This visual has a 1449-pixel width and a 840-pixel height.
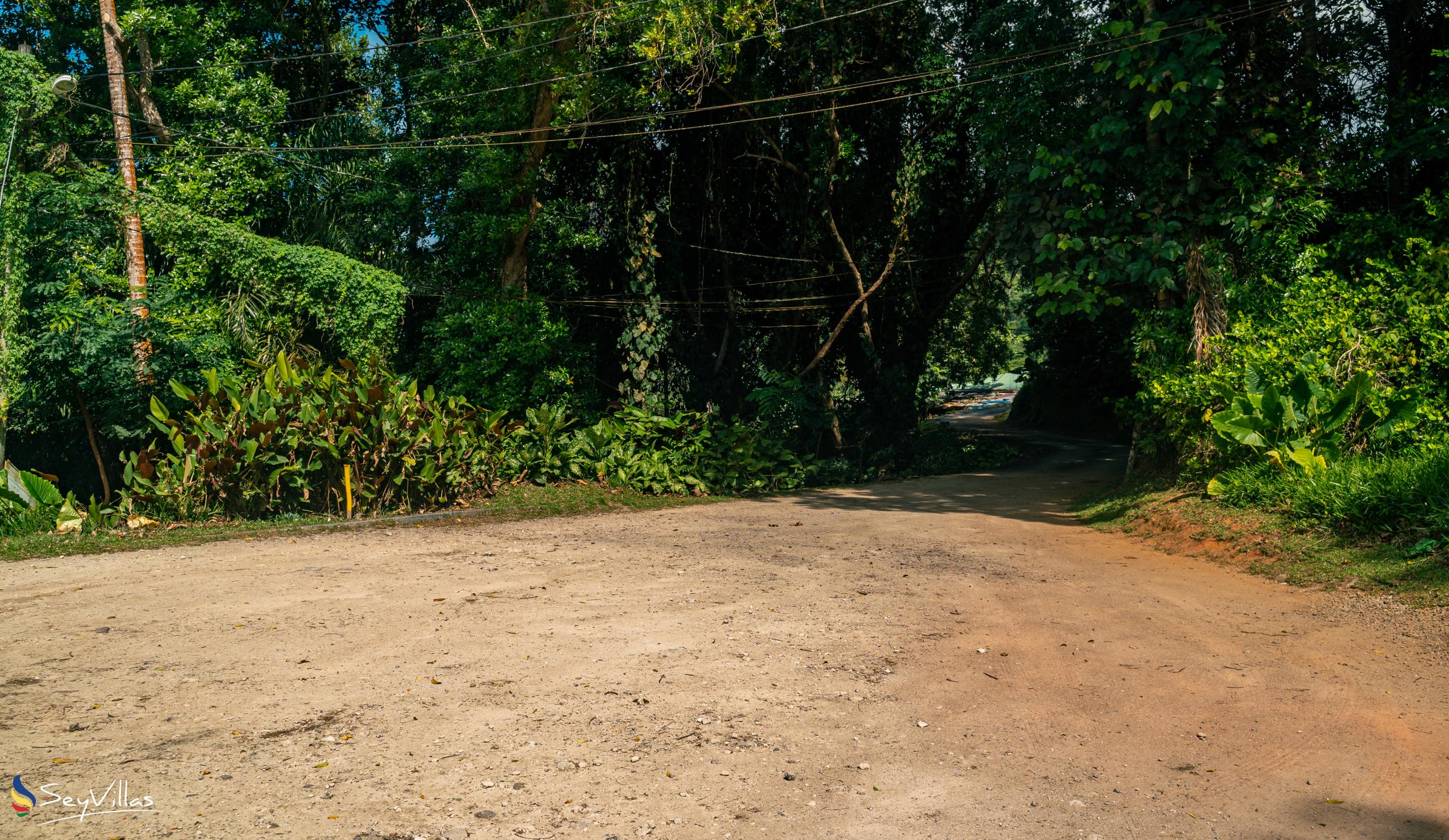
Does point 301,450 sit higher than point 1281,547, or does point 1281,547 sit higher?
point 301,450

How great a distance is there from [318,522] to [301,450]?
3.35 ft

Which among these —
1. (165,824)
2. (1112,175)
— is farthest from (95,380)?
(1112,175)

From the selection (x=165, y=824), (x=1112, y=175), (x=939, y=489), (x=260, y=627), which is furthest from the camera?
(x=939, y=489)

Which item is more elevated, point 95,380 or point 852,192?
point 852,192

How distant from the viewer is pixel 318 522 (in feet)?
35.1

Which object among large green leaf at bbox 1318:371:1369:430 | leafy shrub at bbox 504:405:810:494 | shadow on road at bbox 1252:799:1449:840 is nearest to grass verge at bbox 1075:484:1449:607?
large green leaf at bbox 1318:371:1369:430

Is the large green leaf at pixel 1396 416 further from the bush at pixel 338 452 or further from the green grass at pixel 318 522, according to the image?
the bush at pixel 338 452

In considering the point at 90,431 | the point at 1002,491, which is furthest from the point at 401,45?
the point at 1002,491

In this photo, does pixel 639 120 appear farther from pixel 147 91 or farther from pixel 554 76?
pixel 147 91

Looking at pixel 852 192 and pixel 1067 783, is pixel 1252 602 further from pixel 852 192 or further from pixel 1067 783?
pixel 852 192

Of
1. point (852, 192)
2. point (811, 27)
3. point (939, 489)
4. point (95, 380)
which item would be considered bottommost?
point (939, 489)

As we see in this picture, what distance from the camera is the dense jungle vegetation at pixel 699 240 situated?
9922mm

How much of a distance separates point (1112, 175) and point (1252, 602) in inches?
248

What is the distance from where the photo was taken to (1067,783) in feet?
12.4
